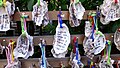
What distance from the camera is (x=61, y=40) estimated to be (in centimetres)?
146

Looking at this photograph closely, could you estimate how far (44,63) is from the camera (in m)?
1.47

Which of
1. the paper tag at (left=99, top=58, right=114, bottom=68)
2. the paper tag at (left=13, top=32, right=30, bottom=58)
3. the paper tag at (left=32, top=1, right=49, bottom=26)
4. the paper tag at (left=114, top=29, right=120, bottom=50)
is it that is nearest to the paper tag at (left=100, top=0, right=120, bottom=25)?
the paper tag at (left=114, top=29, right=120, bottom=50)

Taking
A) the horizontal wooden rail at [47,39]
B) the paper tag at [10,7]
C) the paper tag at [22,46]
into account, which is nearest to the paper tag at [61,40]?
the horizontal wooden rail at [47,39]

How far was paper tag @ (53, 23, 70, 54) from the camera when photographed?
4.79 ft

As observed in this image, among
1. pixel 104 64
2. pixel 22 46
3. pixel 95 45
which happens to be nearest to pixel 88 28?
pixel 95 45

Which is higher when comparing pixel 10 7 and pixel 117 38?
pixel 10 7

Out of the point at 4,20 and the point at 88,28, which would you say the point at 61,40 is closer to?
the point at 88,28

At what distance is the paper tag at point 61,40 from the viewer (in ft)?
4.79

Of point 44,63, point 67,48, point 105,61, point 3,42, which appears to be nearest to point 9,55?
point 3,42

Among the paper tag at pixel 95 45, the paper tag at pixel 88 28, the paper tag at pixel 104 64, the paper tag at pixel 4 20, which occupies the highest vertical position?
the paper tag at pixel 4 20

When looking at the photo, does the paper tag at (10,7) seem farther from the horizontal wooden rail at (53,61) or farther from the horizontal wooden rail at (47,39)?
the horizontal wooden rail at (53,61)

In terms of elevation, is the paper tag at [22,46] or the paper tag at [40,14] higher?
the paper tag at [40,14]

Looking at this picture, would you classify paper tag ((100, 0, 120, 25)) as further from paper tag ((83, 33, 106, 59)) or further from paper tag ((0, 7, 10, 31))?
paper tag ((0, 7, 10, 31))

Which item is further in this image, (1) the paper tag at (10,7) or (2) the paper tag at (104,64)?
(2) the paper tag at (104,64)
